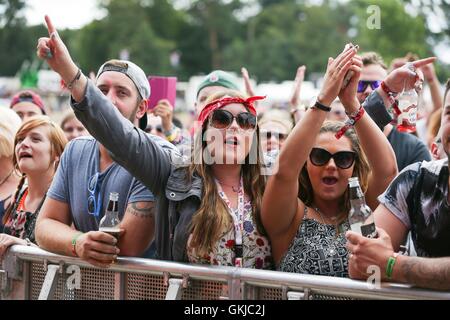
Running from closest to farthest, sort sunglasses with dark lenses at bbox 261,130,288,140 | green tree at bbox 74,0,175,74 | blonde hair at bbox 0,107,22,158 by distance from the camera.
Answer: blonde hair at bbox 0,107,22,158 → sunglasses with dark lenses at bbox 261,130,288,140 → green tree at bbox 74,0,175,74

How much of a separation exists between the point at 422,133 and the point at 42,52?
663 centimetres

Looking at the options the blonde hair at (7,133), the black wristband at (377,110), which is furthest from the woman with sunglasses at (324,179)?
the blonde hair at (7,133)

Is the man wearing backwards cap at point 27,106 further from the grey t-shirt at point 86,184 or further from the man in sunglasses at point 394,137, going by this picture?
the grey t-shirt at point 86,184

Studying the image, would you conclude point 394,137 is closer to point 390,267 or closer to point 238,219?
point 238,219

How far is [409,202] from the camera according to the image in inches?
137

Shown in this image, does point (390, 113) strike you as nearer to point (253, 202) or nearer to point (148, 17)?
point (253, 202)

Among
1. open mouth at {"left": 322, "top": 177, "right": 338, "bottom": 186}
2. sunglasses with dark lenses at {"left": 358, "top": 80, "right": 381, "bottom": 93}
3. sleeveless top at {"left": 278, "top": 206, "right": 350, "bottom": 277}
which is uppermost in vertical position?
sunglasses with dark lenses at {"left": 358, "top": 80, "right": 381, "bottom": 93}

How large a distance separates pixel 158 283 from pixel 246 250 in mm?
460

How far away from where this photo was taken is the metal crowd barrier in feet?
10.2

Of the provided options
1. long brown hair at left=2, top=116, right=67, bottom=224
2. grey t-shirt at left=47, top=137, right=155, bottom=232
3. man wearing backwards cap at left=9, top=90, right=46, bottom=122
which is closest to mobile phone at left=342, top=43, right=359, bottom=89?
grey t-shirt at left=47, top=137, right=155, bottom=232

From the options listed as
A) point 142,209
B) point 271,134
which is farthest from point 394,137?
point 142,209

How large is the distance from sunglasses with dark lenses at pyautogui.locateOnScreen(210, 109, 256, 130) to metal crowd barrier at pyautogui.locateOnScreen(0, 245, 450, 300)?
0.77m

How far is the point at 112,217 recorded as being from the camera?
391cm

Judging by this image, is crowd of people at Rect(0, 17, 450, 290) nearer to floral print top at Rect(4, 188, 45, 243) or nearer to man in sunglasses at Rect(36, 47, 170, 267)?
man in sunglasses at Rect(36, 47, 170, 267)
